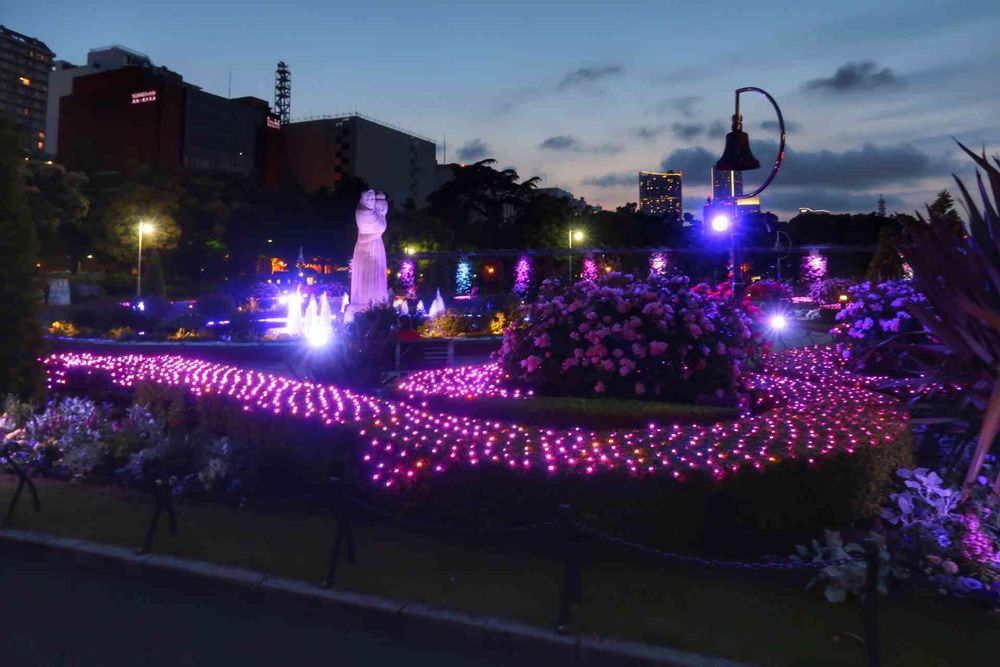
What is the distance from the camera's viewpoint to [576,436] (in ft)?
19.0

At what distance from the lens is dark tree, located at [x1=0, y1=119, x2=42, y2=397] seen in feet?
30.9

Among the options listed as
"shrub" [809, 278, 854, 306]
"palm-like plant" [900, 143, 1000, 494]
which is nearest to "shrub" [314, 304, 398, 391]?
"palm-like plant" [900, 143, 1000, 494]

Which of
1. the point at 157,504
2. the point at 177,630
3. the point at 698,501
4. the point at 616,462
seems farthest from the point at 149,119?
the point at 698,501

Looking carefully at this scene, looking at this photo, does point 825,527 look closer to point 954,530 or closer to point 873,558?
point 954,530

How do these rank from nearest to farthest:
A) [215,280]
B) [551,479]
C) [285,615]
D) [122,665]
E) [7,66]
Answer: [122,665] < [285,615] < [551,479] < [215,280] < [7,66]

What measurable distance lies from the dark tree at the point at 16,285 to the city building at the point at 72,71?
86620 millimetres

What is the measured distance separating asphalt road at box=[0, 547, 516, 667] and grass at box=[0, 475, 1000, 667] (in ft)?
0.87

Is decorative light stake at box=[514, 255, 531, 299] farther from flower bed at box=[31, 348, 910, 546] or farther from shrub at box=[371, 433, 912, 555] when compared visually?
shrub at box=[371, 433, 912, 555]

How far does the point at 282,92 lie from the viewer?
5157 inches

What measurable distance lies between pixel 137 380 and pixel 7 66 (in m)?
165

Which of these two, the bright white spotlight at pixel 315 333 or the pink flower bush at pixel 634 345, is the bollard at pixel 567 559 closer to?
the pink flower bush at pixel 634 345

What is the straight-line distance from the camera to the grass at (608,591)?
13.5ft

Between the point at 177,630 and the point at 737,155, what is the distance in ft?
31.0

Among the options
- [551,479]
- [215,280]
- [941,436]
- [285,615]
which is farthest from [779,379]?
[215,280]
